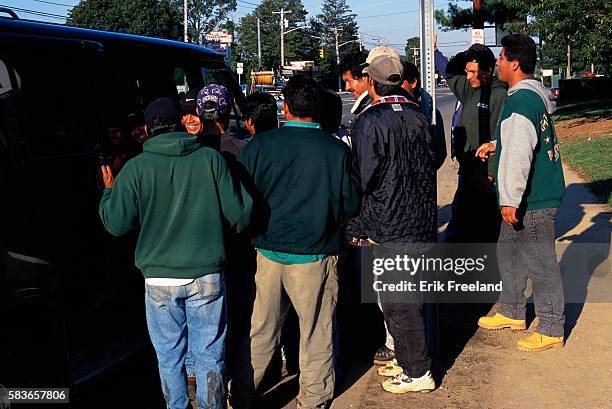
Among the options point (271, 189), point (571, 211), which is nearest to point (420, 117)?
point (271, 189)

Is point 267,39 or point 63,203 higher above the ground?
point 267,39

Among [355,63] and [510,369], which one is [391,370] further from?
[355,63]

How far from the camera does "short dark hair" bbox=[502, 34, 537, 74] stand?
17.1ft

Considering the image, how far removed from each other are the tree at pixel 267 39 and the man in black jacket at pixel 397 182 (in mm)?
99904

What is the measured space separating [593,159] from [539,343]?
10.9 m

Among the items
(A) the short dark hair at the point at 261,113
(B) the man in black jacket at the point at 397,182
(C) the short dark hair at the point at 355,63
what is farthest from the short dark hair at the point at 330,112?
(B) the man in black jacket at the point at 397,182

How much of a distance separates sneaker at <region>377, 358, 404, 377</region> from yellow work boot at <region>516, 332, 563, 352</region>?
1027 mm

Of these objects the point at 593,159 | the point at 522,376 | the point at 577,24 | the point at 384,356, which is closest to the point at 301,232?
the point at 384,356

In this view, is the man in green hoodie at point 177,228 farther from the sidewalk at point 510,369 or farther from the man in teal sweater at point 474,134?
the man in teal sweater at point 474,134

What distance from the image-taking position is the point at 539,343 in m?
5.32

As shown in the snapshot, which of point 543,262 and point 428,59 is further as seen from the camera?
point 428,59

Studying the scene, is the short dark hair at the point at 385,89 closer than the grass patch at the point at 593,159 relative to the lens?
Yes

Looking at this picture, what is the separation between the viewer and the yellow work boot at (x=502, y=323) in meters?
5.74

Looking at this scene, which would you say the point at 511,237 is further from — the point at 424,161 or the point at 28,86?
the point at 28,86
